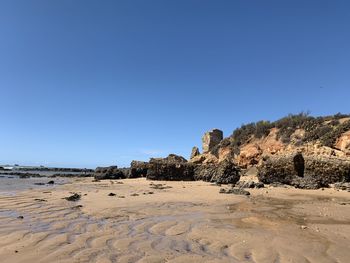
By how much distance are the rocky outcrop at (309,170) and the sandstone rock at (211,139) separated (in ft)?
66.8

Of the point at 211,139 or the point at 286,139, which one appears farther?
the point at 211,139

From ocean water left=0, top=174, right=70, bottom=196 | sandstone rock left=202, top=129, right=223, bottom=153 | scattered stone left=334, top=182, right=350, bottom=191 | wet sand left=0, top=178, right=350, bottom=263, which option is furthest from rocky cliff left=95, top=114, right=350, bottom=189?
ocean water left=0, top=174, right=70, bottom=196

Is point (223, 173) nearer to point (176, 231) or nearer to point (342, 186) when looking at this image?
point (342, 186)

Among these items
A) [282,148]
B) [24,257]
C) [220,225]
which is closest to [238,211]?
[220,225]

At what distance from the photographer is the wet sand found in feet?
15.7

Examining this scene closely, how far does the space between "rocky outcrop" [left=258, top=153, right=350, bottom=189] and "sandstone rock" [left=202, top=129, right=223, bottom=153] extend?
66.8 ft

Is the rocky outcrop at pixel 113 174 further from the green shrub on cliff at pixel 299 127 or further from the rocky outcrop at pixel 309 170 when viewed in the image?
the rocky outcrop at pixel 309 170

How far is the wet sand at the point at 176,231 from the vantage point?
15.7 feet

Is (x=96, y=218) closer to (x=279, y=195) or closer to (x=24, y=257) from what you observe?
(x=24, y=257)

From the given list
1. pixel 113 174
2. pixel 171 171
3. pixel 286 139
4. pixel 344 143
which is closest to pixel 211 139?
pixel 286 139

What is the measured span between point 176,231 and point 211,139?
30555mm

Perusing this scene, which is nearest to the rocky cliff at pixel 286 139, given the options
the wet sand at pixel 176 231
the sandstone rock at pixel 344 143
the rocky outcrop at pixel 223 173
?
the sandstone rock at pixel 344 143

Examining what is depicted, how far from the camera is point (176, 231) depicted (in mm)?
6320

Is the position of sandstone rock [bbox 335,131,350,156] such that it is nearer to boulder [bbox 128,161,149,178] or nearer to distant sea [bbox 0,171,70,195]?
boulder [bbox 128,161,149,178]
